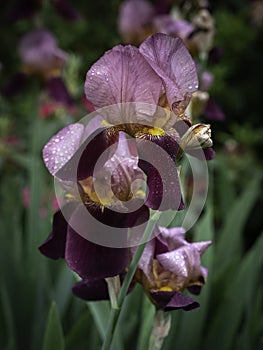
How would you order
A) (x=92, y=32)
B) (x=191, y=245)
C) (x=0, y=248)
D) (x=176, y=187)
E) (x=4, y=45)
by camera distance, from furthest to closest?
1. (x=4, y=45)
2. (x=92, y=32)
3. (x=0, y=248)
4. (x=191, y=245)
5. (x=176, y=187)

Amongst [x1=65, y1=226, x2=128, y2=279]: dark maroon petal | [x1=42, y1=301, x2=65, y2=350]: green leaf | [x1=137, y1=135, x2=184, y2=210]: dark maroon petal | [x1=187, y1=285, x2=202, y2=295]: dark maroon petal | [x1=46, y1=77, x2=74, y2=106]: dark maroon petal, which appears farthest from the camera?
[x1=46, y1=77, x2=74, y2=106]: dark maroon petal

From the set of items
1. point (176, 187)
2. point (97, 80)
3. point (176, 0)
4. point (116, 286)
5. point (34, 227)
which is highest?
point (176, 0)

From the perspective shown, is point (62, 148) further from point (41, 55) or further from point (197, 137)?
point (41, 55)

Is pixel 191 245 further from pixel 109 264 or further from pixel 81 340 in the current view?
pixel 81 340

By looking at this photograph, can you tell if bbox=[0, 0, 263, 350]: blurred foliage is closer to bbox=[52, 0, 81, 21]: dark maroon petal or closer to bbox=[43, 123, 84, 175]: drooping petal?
bbox=[52, 0, 81, 21]: dark maroon petal

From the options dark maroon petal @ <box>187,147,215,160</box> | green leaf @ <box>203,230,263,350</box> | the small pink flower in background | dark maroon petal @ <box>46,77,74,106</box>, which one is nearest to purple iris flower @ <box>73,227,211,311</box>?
dark maroon petal @ <box>187,147,215,160</box>

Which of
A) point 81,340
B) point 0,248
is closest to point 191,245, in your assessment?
point 81,340
